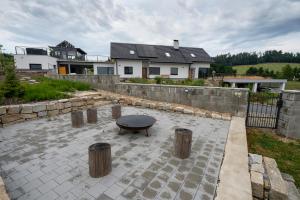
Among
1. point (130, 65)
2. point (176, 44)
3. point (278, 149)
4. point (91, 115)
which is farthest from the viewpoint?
point (176, 44)

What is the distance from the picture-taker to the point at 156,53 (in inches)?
778

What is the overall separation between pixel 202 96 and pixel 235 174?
4.10 metres

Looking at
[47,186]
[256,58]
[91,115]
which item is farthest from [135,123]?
[256,58]

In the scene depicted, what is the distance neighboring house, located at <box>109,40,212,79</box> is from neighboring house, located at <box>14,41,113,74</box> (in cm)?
247

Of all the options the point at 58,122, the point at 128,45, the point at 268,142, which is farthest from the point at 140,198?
the point at 128,45

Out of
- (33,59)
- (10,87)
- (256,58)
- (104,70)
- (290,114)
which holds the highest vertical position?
(256,58)

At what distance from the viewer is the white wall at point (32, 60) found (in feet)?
58.2

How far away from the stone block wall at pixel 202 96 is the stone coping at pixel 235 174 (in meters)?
2.24

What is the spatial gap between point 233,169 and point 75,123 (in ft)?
12.9

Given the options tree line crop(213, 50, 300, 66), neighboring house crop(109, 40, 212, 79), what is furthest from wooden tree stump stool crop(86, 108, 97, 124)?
tree line crop(213, 50, 300, 66)

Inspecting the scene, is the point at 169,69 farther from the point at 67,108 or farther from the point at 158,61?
the point at 67,108

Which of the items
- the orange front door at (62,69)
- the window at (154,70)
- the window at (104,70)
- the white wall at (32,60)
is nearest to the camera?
the white wall at (32,60)

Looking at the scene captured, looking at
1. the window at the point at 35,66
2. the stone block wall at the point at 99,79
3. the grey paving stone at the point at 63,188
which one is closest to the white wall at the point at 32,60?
the window at the point at 35,66

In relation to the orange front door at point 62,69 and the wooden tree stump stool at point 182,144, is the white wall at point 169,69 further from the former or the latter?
the wooden tree stump stool at point 182,144
